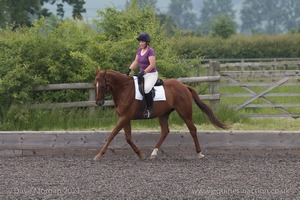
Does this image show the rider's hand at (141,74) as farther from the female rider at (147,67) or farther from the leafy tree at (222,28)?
the leafy tree at (222,28)

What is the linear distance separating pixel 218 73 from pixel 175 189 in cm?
670

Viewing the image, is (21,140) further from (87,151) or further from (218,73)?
(218,73)

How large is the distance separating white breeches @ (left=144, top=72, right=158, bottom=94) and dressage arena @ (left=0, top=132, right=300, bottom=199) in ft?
3.10

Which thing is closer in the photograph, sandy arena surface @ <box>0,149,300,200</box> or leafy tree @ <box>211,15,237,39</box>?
sandy arena surface @ <box>0,149,300,200</box>

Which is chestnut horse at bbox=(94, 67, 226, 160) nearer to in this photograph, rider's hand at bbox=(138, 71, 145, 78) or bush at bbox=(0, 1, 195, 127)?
rider's hand at bbox=(138, 71, 145, 78)

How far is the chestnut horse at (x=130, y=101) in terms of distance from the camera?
1061 cm

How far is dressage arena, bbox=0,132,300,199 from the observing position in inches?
307

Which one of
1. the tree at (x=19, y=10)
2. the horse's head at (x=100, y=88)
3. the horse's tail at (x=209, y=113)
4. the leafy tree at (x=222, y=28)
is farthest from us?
the leafy tree at (x=222, y=28)

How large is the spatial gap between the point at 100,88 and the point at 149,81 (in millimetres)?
840

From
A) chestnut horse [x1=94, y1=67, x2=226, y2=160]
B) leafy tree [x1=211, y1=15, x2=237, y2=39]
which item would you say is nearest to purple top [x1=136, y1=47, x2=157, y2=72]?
chestnut horse [x1=94, y1=67, x2=226, y2=160]

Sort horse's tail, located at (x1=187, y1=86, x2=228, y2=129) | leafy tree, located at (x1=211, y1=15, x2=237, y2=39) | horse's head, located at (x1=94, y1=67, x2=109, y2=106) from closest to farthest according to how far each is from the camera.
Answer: horse's head, located at (x1=94, y1=67, x2=109, y2=106), horse's tail, located at (x1=187, y1=86, x2=228, y2=129), leafy tree, located at (x1=211, y1=15, x2=237, y2=39)

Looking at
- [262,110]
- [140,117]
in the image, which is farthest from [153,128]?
[262,110]

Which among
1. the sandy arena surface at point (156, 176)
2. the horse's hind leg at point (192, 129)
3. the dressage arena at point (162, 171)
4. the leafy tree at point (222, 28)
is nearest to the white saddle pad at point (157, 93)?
the horse's hind leg at point (192, 129)

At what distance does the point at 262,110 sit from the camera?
15.4 meters
